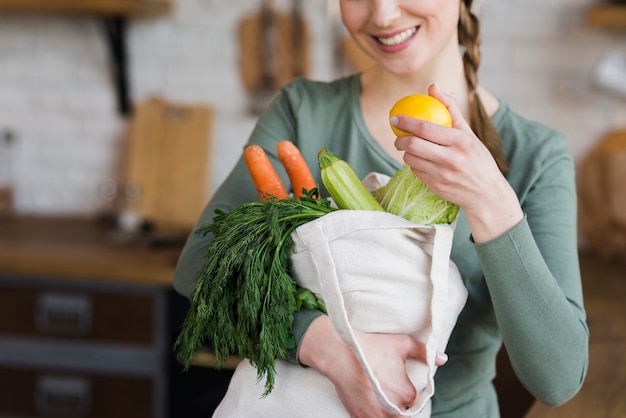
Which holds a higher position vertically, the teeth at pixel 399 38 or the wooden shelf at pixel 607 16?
the teeth at pixel 399 38

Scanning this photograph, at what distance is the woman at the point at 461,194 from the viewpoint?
0.97 metres

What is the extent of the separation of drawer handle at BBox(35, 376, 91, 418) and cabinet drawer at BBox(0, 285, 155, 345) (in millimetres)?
143

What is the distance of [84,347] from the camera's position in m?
2.49

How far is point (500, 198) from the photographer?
993mm

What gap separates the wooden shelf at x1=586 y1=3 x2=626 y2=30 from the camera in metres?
2.37

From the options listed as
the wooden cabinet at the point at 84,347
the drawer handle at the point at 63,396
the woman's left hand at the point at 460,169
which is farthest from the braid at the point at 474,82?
the drawer handle at the point at 63,396

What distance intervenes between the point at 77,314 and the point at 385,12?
5.49ft

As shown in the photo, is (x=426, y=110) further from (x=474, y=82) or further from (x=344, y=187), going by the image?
(x=474, y=82)

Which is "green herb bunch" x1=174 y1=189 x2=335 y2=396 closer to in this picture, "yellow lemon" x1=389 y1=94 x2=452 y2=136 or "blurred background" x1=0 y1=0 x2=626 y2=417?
"yellow lemon" x1=389 y1=94 x2=452 y2=136

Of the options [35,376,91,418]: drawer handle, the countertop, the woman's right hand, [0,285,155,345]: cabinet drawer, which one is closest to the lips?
the woman's right hand

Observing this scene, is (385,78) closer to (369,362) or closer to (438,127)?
(438,127)

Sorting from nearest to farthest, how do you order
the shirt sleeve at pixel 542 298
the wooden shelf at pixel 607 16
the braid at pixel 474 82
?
the shirt sleeve at pixel 542 298 < the braid at pixel 474 82 < the wooden shelf at pixel 607 16

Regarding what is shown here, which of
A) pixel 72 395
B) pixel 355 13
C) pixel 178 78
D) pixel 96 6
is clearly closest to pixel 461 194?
pixel 355 13

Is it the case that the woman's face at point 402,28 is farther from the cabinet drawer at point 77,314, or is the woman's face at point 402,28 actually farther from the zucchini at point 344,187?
the cabinet drawer at point 77,314
